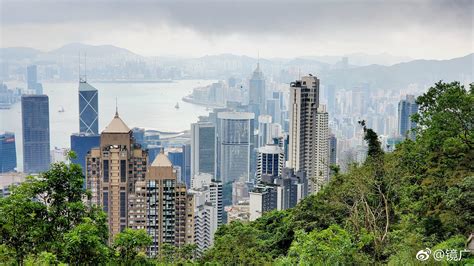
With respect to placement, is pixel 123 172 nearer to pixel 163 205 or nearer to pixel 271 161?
pixel 163 205

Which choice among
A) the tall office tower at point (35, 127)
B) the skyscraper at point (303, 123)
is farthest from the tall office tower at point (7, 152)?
the skyscraper at point (303, 123)

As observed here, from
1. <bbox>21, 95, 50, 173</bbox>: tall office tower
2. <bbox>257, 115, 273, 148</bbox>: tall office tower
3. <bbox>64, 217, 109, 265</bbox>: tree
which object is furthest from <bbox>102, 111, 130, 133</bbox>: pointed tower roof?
<bbox>257, 115, 273, 148</bbox>: tall office tower

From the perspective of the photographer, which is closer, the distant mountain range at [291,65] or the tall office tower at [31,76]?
the distant mountain range at [291,65]

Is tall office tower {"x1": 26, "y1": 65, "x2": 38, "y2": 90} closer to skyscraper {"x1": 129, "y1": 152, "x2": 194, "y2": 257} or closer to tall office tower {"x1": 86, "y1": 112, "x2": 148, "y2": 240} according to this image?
tall office tower {"x1": 86, "y1": 112, "x2": 148, "y2": 240}

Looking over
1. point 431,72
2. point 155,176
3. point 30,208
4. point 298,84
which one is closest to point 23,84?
point 298,84

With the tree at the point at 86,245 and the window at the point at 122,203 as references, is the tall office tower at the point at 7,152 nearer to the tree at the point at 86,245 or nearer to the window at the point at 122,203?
the window at the point at 122,203

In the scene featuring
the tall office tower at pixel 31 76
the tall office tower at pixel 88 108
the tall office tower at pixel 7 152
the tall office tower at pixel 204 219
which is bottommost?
the tall office tower at pixel 204 219
